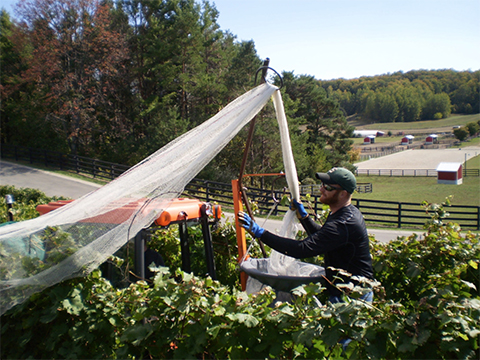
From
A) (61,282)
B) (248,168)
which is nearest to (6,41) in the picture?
(248,168)

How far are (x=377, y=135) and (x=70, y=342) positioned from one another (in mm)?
133125

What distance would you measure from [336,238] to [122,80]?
31.3 metres

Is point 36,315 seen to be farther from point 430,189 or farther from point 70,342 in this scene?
point 430,189

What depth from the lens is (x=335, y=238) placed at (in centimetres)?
260

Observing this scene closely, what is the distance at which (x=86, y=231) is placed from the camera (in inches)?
107

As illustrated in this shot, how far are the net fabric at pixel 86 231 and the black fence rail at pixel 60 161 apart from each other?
21.5m

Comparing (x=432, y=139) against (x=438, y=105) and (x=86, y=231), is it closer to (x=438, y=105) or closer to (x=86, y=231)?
(x=438, y=105)

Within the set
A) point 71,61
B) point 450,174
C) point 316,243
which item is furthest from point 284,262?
point 450,174

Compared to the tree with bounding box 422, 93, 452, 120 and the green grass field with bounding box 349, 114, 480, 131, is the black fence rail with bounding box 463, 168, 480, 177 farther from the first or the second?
the tree with bounding box 422, 93, 452, 120

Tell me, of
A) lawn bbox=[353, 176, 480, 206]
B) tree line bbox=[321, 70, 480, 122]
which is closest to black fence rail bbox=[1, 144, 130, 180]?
lawn bbox=[353, 176, 480, 206]

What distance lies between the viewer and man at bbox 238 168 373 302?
2586mm

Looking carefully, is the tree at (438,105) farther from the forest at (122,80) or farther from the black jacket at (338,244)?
the black jacket at (338,244)

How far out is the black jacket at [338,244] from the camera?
8.45 ft

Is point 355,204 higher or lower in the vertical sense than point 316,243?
lower
